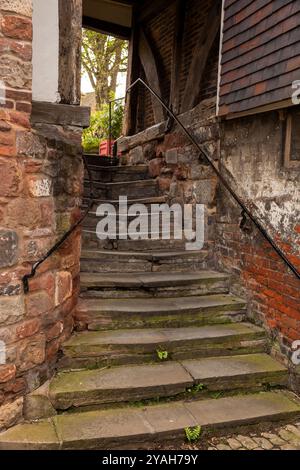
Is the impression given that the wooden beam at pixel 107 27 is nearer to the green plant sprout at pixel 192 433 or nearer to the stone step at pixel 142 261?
the stone step at pixel 142 261

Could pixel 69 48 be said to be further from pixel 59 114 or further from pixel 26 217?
pixel 26 217

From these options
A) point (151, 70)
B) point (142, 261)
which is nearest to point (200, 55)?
point (151, 70)

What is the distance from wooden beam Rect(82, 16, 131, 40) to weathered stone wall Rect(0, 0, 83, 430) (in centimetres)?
576

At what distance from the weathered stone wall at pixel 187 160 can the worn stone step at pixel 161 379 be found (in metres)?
1.62

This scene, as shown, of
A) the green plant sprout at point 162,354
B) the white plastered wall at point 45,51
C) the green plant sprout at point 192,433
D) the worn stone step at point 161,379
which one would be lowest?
the green plant sprout at point 192,433

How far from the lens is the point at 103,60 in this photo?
42.0ft

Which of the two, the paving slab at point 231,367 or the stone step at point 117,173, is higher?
the stone step at point 117,173

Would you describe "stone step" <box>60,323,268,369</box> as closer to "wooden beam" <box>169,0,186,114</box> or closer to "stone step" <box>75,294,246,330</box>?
"stone step" <box>75,294,246,330</box>

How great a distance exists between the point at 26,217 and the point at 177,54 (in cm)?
455

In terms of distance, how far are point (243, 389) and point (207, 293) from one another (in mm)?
1260

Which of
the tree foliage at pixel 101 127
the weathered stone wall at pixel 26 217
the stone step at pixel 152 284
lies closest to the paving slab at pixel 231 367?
the stone step at pixel 152 284

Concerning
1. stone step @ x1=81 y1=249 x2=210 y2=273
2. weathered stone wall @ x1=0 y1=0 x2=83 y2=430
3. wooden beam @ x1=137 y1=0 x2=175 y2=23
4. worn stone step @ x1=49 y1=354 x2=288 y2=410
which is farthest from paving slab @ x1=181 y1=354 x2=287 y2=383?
wooden beam @ x1=137 y1=0 x2=175 y2=23

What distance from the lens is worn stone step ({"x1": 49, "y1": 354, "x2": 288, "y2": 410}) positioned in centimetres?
303

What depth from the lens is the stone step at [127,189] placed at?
6.20 metres
